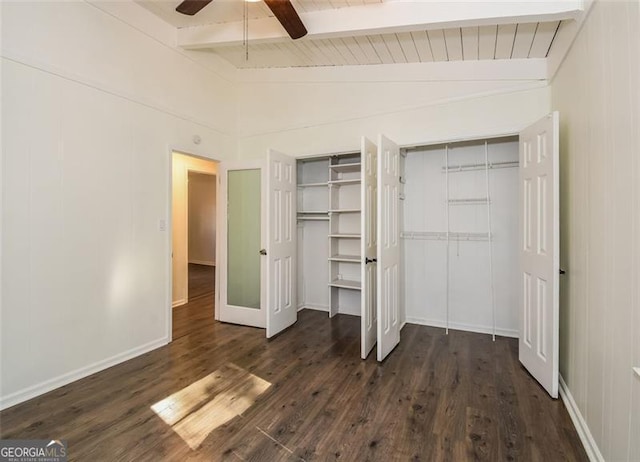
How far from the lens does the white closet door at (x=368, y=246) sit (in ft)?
9.89

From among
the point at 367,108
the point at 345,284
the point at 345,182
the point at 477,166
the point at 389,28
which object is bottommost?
the point at 345,284

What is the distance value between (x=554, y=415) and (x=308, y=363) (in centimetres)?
194

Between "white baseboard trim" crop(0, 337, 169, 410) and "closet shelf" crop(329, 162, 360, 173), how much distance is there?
2.95 metres

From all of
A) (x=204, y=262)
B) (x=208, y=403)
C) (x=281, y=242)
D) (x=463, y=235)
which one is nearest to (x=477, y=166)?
(x=463, y=235)

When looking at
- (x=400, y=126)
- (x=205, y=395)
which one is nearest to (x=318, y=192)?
(x=400, y=126)

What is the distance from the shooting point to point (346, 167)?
13.7 feet

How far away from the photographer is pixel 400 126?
11.7 feet

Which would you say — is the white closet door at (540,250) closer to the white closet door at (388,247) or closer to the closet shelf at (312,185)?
the white closet door at (388,247)

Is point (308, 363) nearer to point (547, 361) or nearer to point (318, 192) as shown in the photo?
point (547, 361)

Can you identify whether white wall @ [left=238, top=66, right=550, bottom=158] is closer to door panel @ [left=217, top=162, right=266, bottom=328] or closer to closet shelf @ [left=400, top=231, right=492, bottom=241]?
door panel @ [left=217, top=162, right=266, bottom=328]

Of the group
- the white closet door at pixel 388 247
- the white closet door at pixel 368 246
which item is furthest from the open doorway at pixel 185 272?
the white closet door at pixel 388 247

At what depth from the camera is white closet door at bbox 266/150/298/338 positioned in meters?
3.55

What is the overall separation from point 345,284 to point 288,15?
3.07 meters

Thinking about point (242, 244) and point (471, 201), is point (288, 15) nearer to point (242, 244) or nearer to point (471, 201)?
point (242, 244)
